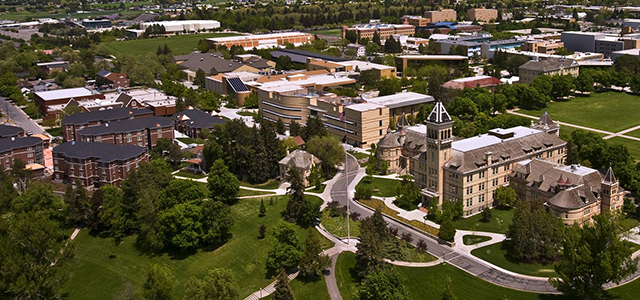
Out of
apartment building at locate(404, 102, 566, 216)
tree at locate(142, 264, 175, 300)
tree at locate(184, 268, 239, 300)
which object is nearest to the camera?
tree at locate(184, 268, 239, 300)

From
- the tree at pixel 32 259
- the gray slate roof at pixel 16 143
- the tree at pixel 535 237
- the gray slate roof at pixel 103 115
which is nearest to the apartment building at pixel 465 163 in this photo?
the tree at pixel 535 237

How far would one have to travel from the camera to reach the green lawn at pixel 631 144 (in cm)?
8843

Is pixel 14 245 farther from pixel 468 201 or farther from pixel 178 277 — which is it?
pixel 468 201

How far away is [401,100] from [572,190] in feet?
153

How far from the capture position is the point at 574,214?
209ft

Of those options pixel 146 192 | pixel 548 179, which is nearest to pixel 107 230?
pixel 146 192

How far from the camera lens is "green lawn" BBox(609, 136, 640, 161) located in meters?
88.4

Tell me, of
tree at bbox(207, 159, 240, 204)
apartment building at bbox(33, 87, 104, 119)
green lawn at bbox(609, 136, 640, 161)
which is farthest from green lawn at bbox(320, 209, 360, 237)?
apartment building at bbox(33, 87, 104, 119)

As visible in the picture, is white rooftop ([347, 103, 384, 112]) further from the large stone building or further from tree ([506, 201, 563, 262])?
tree ([506, 201, 563, 262])

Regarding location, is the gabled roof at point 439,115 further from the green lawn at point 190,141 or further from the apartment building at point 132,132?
the apartment building at point 132,132

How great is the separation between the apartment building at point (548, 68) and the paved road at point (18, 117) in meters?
97.7

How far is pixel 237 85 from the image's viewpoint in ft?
431

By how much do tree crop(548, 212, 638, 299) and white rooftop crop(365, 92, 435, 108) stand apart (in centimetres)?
5512

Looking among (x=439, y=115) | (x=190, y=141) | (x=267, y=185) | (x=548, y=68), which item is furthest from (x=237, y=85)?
(x=439, y=115)
